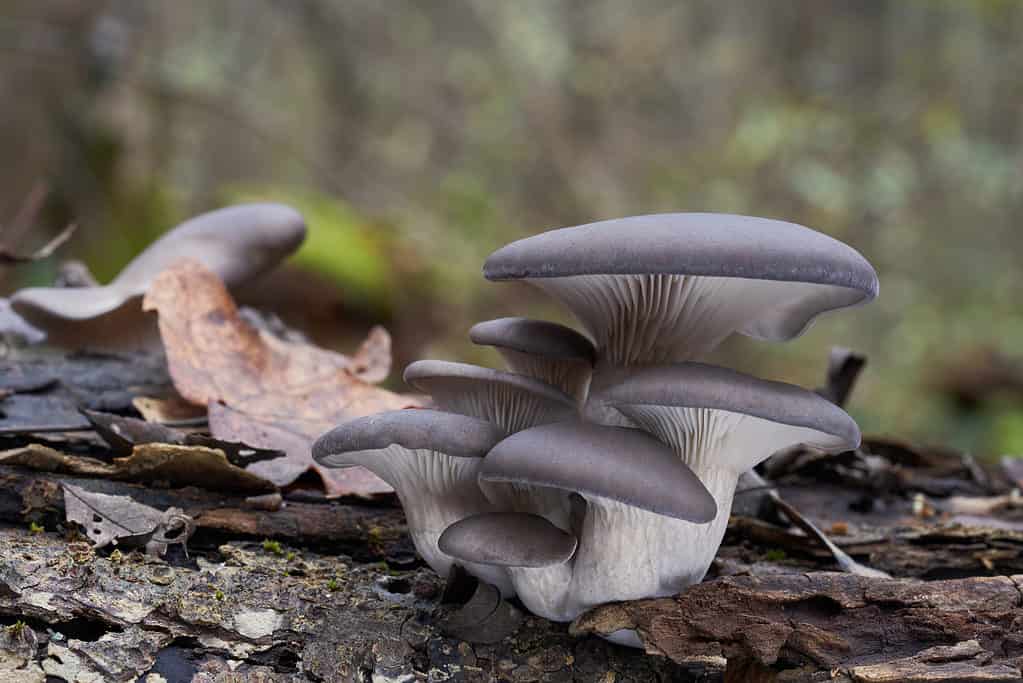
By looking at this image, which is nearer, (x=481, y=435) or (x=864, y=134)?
(x=481, y=435)

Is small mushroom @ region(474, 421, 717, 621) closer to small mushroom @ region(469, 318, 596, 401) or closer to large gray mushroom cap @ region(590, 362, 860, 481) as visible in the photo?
large gray mushroom cap @ region(590, 362, 860, 481)

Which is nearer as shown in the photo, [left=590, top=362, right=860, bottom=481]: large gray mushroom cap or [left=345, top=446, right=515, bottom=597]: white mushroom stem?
[left=590, top=362, right=860, bottom=481]: large gray mushroom cap

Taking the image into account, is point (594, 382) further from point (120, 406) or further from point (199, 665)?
point (120, 406)

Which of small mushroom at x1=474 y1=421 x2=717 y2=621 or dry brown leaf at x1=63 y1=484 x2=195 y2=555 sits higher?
small mushroom at x1=474 y1=421 x2=717 y2=621

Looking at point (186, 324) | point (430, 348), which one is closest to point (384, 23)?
point (430, 348)

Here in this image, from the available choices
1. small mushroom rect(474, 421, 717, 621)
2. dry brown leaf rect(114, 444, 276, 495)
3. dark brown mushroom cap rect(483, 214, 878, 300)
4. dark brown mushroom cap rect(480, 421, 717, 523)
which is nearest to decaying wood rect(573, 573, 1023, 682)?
small mushroom rect(474, 421, 717, 621)

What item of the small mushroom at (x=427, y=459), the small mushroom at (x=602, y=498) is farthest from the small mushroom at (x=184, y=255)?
the small mushroom at (x=602, y=498)
